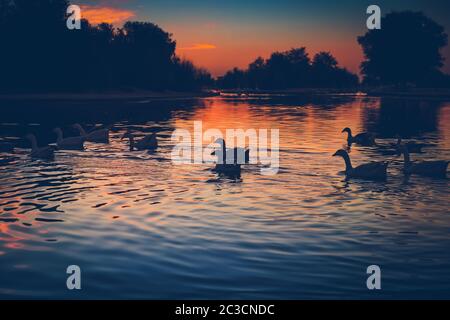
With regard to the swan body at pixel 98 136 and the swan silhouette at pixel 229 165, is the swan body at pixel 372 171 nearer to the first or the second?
the swan silhouette at pixel 229 165

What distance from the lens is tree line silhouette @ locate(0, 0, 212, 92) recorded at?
98688mm

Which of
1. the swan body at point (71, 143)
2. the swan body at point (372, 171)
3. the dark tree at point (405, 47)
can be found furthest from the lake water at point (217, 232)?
the dark tree at point (405, 47)

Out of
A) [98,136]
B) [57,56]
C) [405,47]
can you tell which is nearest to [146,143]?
[98,136]

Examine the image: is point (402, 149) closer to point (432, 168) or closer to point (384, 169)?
point (432, 168)

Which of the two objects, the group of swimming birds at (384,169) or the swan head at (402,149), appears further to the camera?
the swan head at (402,149)

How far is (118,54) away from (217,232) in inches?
4479

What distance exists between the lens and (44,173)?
21.8 meters

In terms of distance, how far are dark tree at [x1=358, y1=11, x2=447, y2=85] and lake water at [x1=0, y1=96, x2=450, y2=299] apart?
420ft

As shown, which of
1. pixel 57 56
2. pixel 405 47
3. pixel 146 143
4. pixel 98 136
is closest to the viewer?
pixel 146 143

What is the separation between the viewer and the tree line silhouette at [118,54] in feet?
327

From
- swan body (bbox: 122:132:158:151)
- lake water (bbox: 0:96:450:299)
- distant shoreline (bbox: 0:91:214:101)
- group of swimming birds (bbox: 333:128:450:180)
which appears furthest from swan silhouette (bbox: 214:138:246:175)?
distant shoreline (bbox: 0:91:214:101)

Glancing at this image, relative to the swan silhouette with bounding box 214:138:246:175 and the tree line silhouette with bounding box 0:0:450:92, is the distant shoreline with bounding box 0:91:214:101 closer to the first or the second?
the tree line silhouette with bounding box 0:0:450:92

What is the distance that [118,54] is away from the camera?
4820 inches

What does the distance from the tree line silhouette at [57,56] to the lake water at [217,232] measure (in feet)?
262
